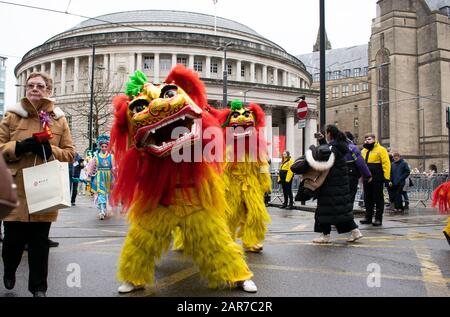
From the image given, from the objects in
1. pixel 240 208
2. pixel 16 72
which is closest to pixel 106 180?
pixel 240 208

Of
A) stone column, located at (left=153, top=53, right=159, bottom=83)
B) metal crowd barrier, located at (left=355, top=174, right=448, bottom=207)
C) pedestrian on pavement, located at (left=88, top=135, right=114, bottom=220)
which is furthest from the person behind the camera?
stone column, located at (left=153, top=53, right=159, bottom=83)

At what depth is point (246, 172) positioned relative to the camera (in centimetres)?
675

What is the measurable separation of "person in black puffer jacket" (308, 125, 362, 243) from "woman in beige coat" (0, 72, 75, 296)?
417cm

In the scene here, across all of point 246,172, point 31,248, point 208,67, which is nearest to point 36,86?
point 31,248

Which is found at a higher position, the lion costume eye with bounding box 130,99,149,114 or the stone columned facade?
the stone columned facade

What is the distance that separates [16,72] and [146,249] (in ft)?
275

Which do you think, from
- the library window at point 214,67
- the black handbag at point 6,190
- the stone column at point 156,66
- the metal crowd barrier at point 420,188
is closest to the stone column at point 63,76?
the stone column at point 156,66

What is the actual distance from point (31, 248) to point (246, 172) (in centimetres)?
344

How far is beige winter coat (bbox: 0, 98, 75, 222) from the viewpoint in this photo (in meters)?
3.99

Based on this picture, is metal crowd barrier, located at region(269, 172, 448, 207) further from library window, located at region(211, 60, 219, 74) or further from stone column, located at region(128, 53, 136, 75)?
library window, located at region(211, 60, 219, 74)

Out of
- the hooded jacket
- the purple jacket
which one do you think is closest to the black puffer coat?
the purple jacket

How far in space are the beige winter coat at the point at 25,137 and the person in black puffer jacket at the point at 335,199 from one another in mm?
4074

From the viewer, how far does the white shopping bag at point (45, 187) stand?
389 centimetres

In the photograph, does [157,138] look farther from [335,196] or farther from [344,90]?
[344,90]
